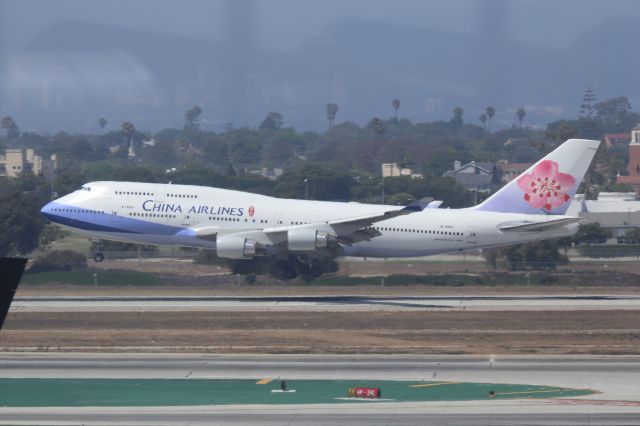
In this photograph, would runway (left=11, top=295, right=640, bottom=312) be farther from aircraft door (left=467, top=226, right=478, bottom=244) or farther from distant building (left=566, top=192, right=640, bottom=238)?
distant building (left=566, top=192, right=640, bottom=238)

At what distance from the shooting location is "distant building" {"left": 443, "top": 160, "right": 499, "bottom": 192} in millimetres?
115950

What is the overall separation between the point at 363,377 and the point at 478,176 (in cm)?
9615

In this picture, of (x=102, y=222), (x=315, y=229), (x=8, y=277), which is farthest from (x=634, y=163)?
(x=8, y=277)

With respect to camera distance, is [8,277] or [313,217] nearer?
[8,277]

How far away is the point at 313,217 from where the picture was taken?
50.4 m

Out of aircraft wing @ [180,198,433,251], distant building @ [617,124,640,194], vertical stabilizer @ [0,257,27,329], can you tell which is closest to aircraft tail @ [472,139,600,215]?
aircraft wing @ [180,198,433,251]

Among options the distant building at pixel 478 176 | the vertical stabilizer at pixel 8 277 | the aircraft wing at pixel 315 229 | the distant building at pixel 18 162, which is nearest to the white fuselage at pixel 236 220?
the aircraft wing at pixel 315 229

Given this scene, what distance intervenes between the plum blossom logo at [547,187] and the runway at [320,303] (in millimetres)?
4276

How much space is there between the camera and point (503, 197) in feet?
168

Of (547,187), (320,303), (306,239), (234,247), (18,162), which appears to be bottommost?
(320,303)

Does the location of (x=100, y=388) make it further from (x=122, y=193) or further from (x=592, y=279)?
(x=592, y=279)

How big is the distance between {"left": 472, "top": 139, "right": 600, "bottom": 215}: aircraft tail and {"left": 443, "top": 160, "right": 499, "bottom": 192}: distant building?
60124mm

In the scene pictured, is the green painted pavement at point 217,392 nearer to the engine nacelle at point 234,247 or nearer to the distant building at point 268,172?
the engine nacelle at point 234,247

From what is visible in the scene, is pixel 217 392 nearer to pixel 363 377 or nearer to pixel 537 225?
pixel 363 377
